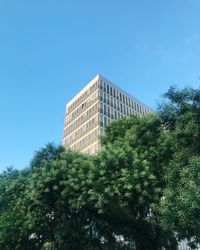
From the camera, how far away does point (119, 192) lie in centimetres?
2062

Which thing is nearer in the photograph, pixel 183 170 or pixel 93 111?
pixel 183 170

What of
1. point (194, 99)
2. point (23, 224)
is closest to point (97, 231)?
point (23, 224)

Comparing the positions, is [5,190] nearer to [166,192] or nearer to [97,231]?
[97,231]

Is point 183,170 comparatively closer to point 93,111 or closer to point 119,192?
point 119,192

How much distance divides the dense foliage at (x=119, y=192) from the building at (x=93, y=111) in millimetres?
48518

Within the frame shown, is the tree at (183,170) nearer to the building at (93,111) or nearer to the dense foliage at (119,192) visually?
the dense foliage at (119,192)

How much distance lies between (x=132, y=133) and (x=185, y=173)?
23.6ft

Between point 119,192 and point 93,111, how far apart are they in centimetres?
5928

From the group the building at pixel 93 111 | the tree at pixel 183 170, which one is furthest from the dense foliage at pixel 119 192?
the building at pixel 93 111

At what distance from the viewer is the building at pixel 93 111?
7744cm

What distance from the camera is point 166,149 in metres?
22.9

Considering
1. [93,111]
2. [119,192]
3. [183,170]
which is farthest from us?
[93,111]

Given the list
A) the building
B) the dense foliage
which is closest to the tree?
the dense foliage

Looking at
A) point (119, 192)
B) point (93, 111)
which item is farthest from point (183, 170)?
point (93, 111)
